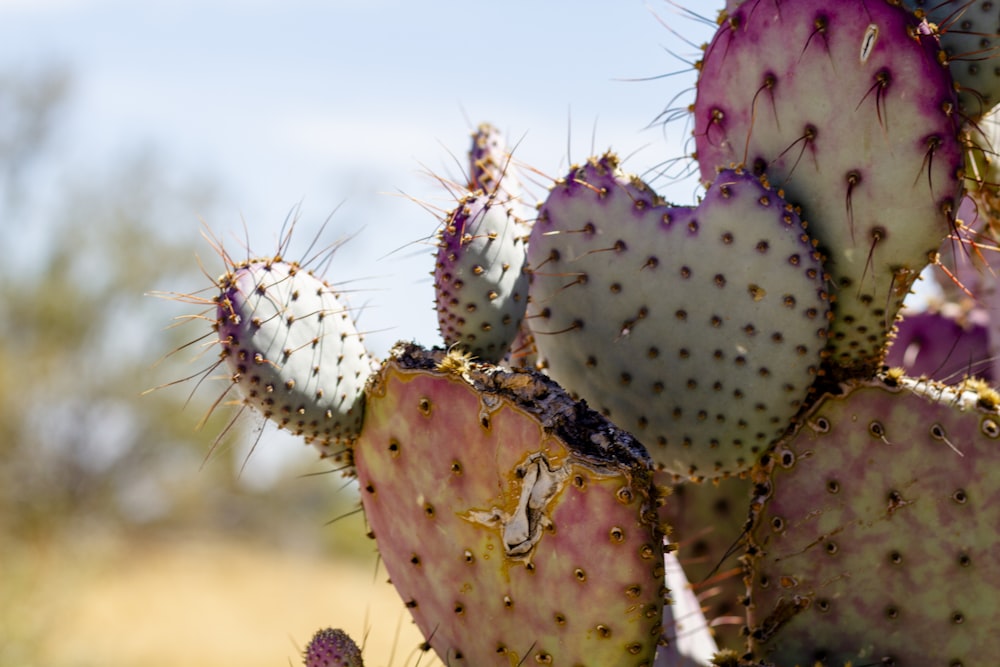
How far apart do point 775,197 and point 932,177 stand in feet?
0.69

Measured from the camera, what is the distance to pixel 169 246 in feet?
51.3

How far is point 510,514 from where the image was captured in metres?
1.38

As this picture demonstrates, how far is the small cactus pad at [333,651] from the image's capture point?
1383 millimetres

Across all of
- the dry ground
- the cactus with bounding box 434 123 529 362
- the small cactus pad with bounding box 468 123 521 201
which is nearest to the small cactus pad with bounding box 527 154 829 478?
the cactus with bounding box 434 123 529 362

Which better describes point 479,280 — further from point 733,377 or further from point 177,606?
point 177,606

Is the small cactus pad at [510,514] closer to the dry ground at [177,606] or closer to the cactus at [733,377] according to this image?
the cactus at [733,377]

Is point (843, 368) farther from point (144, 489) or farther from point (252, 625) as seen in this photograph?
point (144, 489)

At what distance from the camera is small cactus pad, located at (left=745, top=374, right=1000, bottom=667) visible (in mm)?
1489

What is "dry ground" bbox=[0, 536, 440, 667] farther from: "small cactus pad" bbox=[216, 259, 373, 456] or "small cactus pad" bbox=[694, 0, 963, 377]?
"small cactus pad" bbox=[694, 0, 963, 377]

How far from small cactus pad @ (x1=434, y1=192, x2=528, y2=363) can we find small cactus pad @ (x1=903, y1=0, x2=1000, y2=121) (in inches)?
27.0

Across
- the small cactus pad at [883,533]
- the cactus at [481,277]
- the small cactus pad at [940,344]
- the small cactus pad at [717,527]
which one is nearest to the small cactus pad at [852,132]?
the small cactus pad at [883,533]

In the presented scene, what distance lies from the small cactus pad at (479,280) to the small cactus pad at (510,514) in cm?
8

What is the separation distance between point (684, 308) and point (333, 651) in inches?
26.9

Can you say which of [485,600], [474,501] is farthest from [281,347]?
[485,600]
